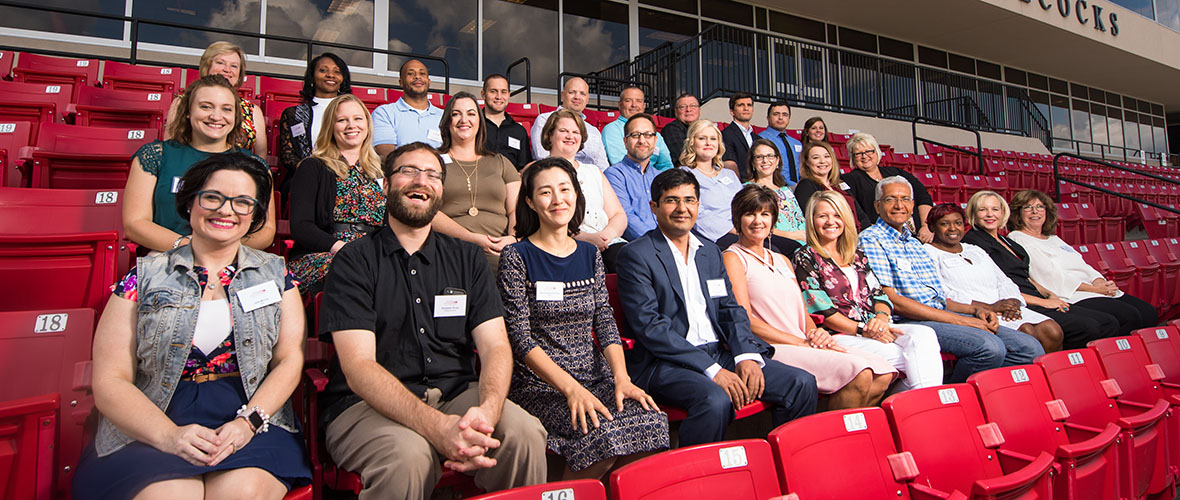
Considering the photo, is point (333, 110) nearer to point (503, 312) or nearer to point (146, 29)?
point (503, 312)

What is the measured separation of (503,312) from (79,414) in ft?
3.66

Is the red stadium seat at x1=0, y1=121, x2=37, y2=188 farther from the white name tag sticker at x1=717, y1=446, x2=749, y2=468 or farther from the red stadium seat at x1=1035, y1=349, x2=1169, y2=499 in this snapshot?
the red stadium seat at x1=1035, y1=349, x2=1169, y2=499

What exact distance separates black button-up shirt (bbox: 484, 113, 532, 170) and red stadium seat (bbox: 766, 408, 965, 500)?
300cm

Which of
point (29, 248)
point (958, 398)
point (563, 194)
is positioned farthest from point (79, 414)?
point (958, 398)

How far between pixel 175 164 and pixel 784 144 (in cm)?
430

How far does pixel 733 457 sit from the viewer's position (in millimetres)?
1390

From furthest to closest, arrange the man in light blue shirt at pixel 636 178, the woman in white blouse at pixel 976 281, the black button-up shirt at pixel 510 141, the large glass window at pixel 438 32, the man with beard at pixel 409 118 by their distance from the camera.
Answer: the large glass window at pixel 438 32 < the black button-up shirt at pixel 510 141 < the man with beard at pixel 409 118 < the man in light blue shirt at pixel 636 178 < the woman in white blouse at pixel 976 281

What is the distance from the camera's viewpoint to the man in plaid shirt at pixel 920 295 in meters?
2.87

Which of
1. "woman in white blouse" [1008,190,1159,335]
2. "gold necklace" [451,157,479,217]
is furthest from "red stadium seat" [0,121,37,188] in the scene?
"woman in white blouse" [1008,190,1159,335]

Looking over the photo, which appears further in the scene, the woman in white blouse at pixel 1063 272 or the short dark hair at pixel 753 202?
the woman in white blouse at pixel 1063 272

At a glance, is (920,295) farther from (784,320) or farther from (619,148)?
(619,148)

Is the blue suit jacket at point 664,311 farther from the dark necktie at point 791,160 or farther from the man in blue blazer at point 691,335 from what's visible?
the dark necktie at point 791,160

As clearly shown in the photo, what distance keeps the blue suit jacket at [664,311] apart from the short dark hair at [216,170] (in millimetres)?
1261

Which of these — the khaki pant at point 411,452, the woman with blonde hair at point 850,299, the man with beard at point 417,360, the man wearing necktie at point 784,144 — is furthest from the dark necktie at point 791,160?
the khaki pant at point 411,452
